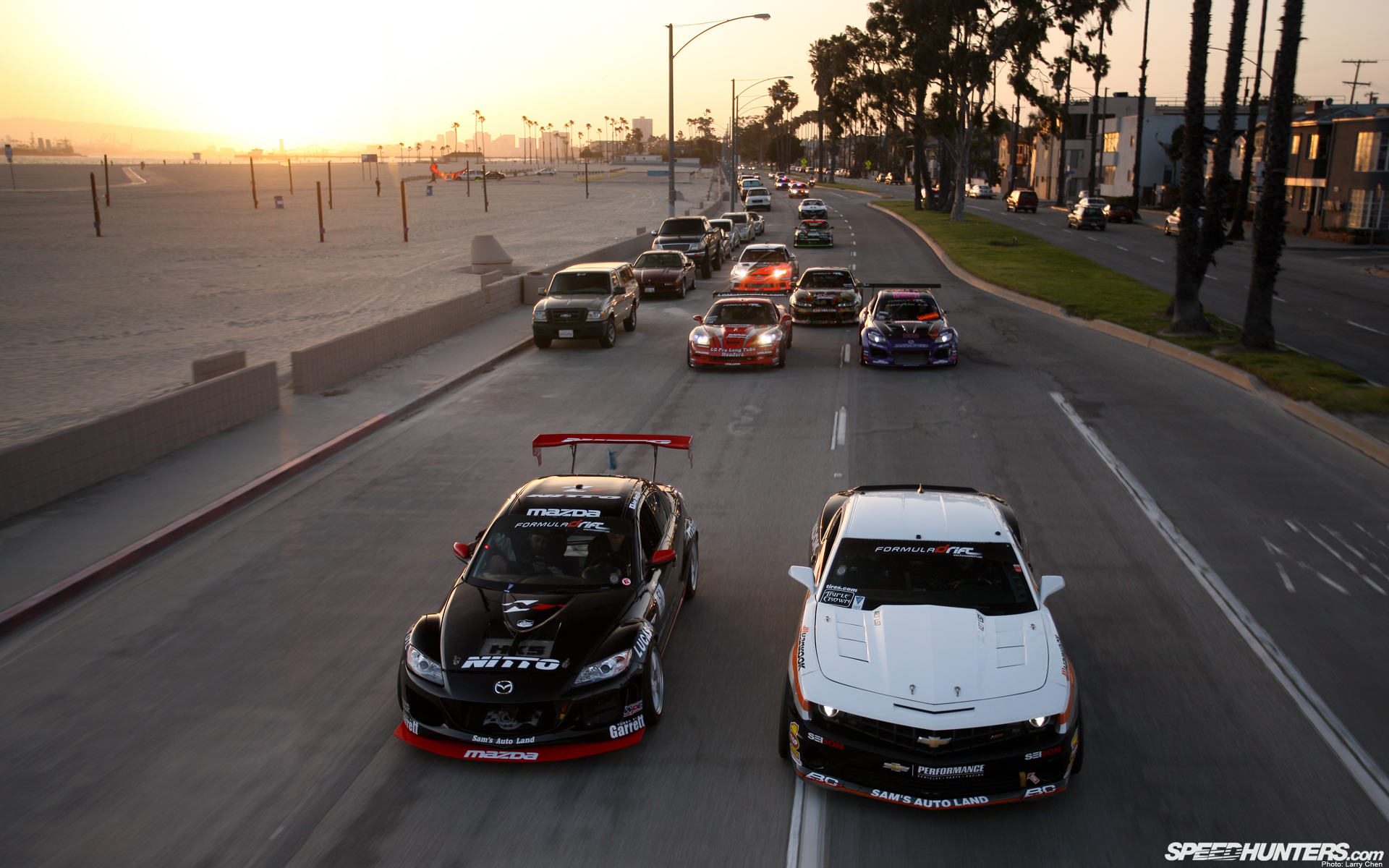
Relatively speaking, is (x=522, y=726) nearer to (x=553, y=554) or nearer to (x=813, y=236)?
(x=553, y=554)

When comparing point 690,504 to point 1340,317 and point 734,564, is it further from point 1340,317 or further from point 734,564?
point 1340,317

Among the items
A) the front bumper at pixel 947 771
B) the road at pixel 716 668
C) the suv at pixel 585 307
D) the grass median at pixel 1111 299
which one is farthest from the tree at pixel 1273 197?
the front bumper at pixel 947 771

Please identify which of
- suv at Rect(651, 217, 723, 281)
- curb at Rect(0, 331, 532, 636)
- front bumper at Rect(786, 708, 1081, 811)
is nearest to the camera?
front bumper at Rect(786, 708, 1081, 811)

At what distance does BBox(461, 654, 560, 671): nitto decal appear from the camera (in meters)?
6.55

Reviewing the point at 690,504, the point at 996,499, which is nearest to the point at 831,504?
the point at 996,499

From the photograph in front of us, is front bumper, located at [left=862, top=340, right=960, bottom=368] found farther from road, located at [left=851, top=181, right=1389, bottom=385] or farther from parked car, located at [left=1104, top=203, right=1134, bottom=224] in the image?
parked car, located at [left=1104, top=203, right=1134, bottom=224]

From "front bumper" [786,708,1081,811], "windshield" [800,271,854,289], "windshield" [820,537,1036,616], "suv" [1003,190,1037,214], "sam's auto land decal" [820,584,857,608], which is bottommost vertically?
"front bumper" [786,708,1081,811]

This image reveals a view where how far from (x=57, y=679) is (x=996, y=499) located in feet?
25.2

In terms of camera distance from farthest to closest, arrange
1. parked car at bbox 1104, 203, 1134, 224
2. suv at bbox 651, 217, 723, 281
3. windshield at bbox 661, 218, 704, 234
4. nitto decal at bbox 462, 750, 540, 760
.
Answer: parked car at bbox 1104, 203, 1134, 224
windshield at bbox 661, 218, 704, 234
suv at bbox 651, 217, 723, 281
nitto decal at bbox 462, 750, 540, 760

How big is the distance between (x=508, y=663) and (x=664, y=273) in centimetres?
2594

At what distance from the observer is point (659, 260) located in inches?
1280

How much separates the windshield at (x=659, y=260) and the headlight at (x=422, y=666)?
26.2 m

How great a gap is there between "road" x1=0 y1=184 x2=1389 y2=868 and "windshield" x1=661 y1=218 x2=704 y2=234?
23.8 metres

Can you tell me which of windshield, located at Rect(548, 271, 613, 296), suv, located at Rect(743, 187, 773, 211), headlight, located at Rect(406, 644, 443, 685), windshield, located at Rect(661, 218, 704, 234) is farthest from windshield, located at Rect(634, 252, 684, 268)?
suv, located at Rect(743, 187, 773, 211)
